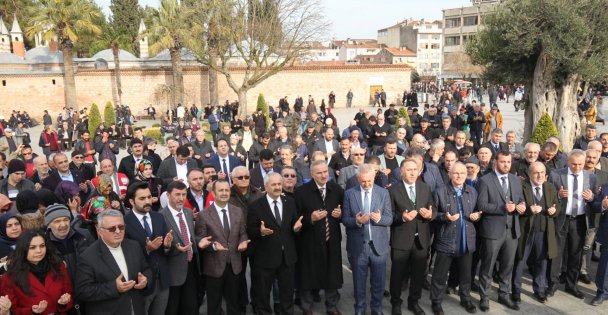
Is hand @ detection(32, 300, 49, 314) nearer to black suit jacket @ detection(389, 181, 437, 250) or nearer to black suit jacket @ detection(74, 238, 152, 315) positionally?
black suit jacket @ detection(74, 238, 152, 315)

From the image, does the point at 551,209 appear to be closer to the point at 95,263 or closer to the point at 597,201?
the point at 597,201

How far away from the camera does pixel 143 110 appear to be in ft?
110

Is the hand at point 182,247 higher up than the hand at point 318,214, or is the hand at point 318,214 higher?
the hand at point 318,214

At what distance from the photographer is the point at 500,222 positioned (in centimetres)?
573

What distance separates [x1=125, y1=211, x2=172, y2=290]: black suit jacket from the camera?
450cm

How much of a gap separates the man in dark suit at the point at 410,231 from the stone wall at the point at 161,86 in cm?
2936

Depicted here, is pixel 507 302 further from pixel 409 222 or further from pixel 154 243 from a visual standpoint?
pixel 154 243

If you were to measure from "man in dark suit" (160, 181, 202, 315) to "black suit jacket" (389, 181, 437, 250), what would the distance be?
230 centimetres

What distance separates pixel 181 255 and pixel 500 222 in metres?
3.73

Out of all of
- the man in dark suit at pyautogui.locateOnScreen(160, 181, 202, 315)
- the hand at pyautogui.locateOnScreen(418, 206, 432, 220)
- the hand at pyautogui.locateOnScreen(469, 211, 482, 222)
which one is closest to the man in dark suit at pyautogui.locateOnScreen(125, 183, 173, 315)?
the man in dark suit at pyautogui.locateOnScreen(160, 181, 202, 315)

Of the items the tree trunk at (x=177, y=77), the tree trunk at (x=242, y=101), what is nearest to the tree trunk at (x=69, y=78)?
the tree trunk at (x=177, y=77)

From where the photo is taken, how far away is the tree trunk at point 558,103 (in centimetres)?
1326

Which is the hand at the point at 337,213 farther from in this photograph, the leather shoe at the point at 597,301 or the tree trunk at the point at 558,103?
the tree trunk at the point at 558,103

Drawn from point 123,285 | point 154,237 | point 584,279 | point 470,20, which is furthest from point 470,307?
point 470,20
